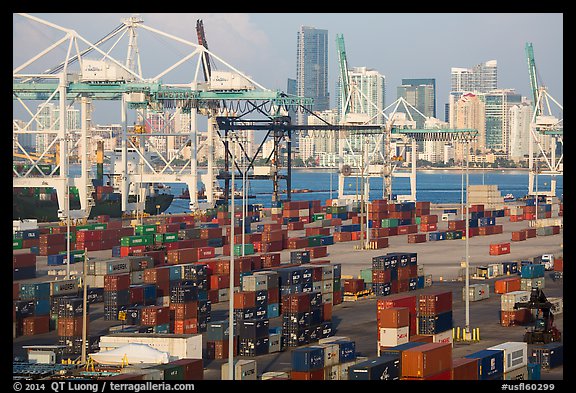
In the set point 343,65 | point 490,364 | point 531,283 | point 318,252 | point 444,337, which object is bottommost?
point 444,337

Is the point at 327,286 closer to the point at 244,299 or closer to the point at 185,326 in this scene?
the point at 244,299

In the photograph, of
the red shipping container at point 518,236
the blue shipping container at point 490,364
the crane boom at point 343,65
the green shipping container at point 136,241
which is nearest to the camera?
the blue shipping container at point 490,364

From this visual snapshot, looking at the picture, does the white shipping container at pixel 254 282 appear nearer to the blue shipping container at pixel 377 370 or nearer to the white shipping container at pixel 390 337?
the white shipping container at pixel 390 337

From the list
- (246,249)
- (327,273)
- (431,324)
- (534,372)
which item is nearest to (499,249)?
(246,249)

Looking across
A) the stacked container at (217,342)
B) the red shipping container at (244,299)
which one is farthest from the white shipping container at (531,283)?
the stacked container at (217,342)

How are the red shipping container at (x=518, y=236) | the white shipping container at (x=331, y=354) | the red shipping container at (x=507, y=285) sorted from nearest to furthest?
the white shipping container at (x=331, y=354), the red shipping container at (x=507, y=285), the red shipping container at (x=518, y=236)
